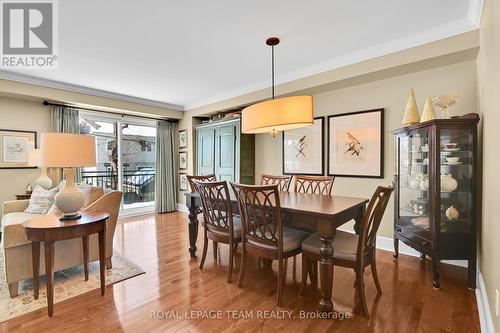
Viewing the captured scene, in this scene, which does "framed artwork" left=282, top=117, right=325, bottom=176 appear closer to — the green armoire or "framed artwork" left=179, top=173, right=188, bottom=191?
the green armoire

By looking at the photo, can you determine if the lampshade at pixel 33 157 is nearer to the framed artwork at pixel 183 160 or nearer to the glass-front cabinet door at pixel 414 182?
the framed artwork at pixel 183 160

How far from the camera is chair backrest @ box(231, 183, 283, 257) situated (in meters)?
1.95

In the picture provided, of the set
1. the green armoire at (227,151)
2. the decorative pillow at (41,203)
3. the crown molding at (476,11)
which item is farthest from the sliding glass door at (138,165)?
the crown molding at (476,11)

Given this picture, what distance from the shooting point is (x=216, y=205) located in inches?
97.3

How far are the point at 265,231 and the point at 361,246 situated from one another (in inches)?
30.4

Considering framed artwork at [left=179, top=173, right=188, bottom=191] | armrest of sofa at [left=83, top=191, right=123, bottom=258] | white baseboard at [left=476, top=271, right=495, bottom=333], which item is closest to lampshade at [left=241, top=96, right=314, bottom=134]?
armrest of sofa at [left=83, top=191, right=123, bottom=258]

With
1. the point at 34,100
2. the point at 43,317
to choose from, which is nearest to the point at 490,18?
the point at 43,317

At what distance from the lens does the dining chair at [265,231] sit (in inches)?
76.7

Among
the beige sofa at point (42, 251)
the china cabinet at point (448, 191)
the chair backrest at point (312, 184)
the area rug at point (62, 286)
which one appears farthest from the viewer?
the chair backrest at point (312, 184)

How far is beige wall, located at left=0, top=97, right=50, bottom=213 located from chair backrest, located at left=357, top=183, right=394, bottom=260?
513 centimetres

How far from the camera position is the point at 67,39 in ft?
8.45

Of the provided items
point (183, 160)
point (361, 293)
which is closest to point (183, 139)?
point (183, 160)

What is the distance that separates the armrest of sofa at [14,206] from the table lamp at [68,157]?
68.2 inches

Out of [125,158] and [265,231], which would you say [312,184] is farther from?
[125,158]
